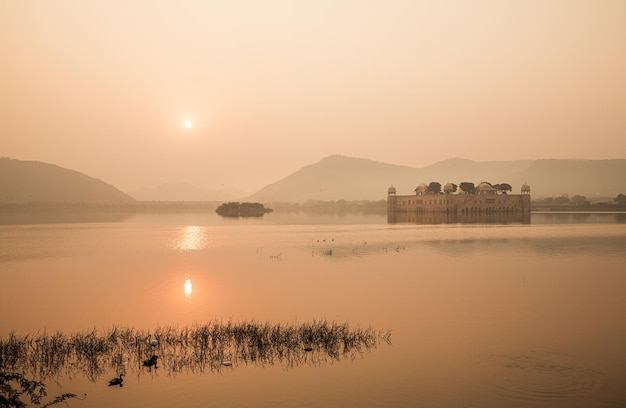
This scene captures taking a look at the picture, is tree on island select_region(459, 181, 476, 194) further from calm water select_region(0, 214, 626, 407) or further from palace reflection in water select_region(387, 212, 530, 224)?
calm water select_region(0, 214, 626, 407)

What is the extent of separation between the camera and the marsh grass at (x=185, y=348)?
1845 cm

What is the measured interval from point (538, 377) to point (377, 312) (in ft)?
35.4

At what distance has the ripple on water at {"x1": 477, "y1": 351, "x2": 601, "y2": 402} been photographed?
15.4 meters

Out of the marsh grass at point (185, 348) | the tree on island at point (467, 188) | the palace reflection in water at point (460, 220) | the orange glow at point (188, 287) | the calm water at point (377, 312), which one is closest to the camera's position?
the calm water at point (377, 312)

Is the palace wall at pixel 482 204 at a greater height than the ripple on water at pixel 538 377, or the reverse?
the palace wall at pixel 482 204

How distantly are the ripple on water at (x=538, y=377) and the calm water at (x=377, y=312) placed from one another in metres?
0.06

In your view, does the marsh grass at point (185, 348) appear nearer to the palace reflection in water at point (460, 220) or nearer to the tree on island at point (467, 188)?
the palace reflection in water at point (460, 220)

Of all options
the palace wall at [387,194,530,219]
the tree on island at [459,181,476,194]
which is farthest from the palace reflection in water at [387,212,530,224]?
the tree on island at [459,181,476,194]

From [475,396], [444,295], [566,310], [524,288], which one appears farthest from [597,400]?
[524,288]

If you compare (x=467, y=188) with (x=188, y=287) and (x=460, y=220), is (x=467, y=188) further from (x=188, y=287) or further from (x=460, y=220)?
(x=188, y=287)

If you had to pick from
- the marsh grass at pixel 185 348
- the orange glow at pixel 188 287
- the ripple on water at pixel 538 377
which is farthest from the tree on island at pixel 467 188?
the ripple on water at pixel 538 377

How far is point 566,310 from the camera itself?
27188mm

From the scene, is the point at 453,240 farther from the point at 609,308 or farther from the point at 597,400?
the point at 597,400

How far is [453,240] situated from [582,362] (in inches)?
2175
